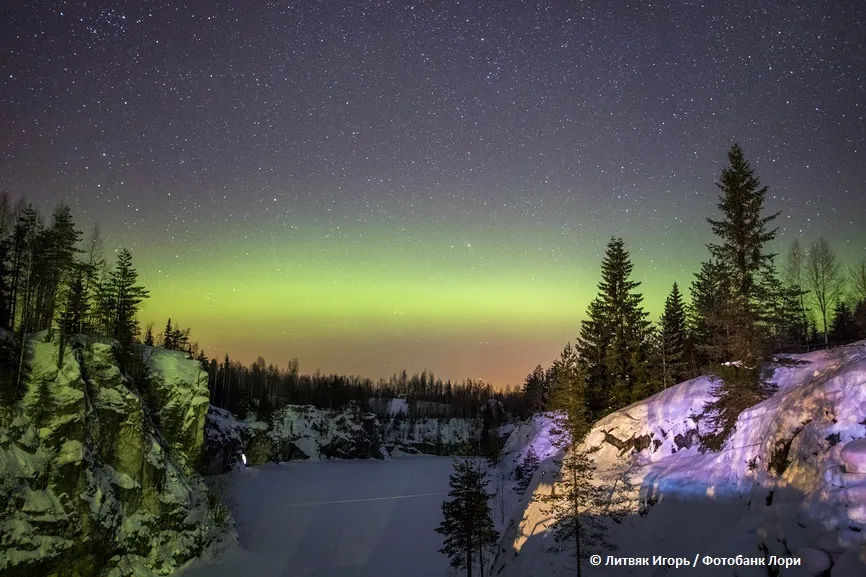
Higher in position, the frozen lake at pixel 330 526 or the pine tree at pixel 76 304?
the pine tree at pixel 76 304

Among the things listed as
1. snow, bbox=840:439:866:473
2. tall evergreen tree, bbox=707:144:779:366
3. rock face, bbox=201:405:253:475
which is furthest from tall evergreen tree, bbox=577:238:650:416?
rock face, bbox=201:405:253:475

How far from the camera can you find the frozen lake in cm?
3606

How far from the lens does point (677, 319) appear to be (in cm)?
5403

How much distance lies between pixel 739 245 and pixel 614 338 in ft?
61.2

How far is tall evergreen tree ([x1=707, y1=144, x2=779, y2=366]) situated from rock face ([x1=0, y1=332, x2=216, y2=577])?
37742 mm

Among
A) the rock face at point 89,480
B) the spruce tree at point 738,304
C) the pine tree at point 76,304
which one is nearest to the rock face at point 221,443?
the pine tree at point 76,304

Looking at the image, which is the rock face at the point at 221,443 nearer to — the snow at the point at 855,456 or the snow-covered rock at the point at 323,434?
the snow-covered rock at the point at 323,434

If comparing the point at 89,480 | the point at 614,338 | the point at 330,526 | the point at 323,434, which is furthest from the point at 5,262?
the point at 323,434

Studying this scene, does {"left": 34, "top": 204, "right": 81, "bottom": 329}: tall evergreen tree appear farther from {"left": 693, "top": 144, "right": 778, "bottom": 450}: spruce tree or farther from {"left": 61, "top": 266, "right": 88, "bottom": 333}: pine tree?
{"left": 693, "top": 144, "right": 778, "bottom": 450}: spruce tree

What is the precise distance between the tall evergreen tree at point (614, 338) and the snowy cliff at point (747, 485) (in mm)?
Answer: 12018

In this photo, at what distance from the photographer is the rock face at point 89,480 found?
83.6ft

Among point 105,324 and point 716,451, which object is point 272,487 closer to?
point 105,324

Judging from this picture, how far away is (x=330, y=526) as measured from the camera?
46.8 metres

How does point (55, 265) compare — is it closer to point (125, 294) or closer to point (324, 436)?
point (125, 294)
